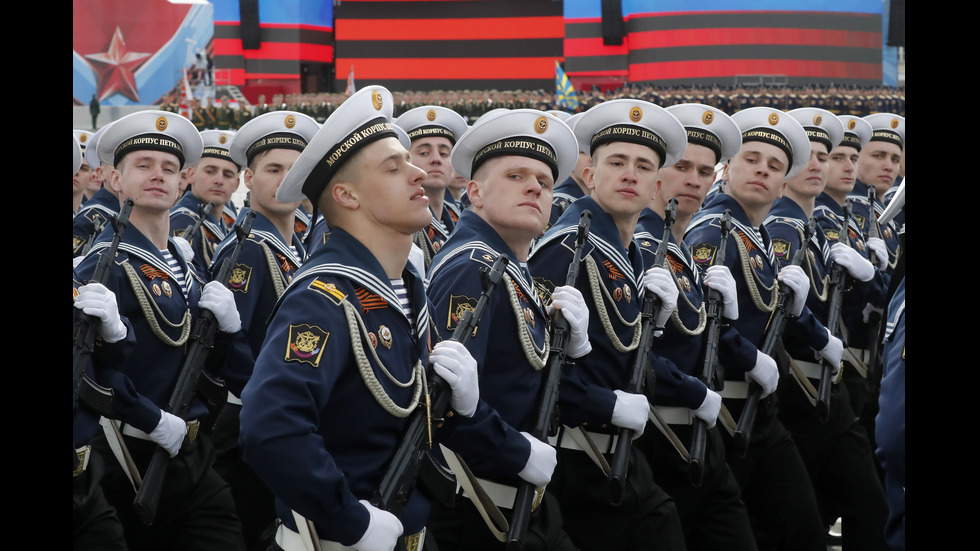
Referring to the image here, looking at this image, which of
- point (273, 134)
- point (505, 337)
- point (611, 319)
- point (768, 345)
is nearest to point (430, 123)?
point (273, 134)

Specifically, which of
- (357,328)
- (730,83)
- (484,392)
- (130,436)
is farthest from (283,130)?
(730,83)

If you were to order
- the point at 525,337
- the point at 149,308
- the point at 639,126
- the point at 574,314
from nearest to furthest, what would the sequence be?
1. the point at 525,337
2. the point at 574,314
3. the point at 149,308
4. the point at 639,126

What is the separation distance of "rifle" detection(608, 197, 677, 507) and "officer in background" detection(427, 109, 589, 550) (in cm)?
24

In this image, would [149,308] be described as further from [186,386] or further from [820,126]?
[820,126]

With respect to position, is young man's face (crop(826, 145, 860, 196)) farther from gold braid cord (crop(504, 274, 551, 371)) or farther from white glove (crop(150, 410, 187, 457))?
white glove (crop(150, 410, 187, 457))

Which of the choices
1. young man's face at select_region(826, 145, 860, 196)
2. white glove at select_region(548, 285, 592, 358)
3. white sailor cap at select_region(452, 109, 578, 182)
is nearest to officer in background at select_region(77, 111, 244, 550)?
white sailor cap at select_region(452, 109, 578, 182)

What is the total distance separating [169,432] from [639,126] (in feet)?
6.66

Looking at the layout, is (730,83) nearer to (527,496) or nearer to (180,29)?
(180,29)

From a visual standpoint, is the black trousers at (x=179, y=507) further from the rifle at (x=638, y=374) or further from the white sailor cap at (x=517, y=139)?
the white sailor cap at (x=517, y=139)

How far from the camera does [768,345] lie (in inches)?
179

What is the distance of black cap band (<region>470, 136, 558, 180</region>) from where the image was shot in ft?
11.7

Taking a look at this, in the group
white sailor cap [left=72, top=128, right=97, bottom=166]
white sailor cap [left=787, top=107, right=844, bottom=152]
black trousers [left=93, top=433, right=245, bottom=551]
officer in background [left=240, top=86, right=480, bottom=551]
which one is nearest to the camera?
officer in background [left=240, top=86, right=480, bottom=551]

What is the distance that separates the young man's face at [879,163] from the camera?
7371 mm

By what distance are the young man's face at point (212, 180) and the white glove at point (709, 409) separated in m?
4.04
